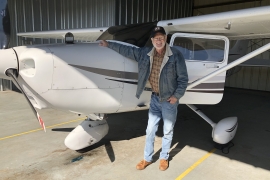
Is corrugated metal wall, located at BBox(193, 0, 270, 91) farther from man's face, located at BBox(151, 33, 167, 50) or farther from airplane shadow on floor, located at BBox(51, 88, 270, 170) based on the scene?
man's face, located at BBox(151, 33, 167, 50)

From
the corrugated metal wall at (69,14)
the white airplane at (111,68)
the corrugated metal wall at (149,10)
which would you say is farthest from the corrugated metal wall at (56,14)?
the white airplane at (111,68)

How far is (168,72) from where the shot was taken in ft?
8.23

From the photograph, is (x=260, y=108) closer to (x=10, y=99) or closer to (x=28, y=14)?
(x=10, y=99)

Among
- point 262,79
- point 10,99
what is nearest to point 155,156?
point 10,99

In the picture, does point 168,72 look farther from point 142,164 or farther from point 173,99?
point 142,164

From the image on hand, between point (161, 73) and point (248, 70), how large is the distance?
35.4 ft

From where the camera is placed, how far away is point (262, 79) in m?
11.2

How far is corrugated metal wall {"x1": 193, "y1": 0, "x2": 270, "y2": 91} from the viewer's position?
11094 millimetres

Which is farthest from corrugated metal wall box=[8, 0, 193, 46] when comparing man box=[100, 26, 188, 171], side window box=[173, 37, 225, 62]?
man box=[100, 26, 188, 171]

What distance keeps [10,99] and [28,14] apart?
385 cm

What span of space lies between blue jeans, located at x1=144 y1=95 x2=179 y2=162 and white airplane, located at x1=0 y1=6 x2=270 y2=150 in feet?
0.84

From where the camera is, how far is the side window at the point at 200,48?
3264 millimetres

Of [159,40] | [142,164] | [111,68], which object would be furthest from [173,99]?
[142,164]

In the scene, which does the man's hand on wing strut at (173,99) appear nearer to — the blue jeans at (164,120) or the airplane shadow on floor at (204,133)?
the blue jeans at (164,120)
